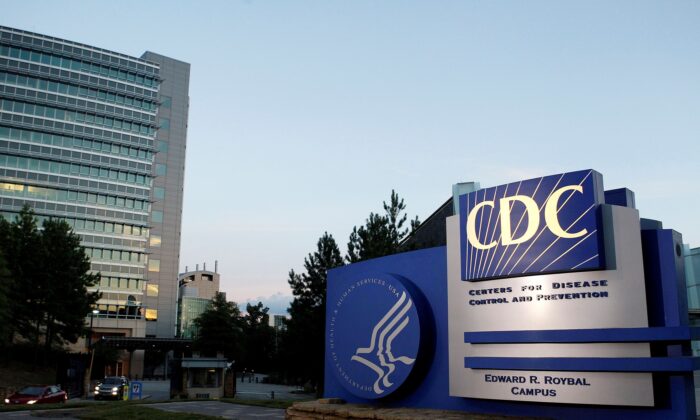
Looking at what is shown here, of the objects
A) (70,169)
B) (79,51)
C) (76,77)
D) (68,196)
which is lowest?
(68,196)

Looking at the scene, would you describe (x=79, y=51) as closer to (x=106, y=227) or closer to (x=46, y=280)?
(x=106, y=227)

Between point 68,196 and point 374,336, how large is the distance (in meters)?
101

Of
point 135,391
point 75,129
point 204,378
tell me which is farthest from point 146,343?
point 204,378

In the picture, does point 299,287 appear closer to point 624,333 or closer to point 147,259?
point 624,333

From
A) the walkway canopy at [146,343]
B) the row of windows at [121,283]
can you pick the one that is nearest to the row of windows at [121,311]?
the row of windows at [121,283]

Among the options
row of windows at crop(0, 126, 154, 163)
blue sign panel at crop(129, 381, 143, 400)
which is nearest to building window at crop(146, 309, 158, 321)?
row of windows at crop(0, 126, 154, 163)

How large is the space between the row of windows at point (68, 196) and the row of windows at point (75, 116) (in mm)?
12479

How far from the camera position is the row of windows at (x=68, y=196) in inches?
3861

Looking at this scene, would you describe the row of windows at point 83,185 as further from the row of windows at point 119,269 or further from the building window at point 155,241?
the building window at point 155,241

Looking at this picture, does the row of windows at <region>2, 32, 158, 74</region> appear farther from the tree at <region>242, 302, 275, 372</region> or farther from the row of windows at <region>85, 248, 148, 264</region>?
the tree at <region>242, 302, 275, 372</region>

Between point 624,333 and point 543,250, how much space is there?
2100 millimetres

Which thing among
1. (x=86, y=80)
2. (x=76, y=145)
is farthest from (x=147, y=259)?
(x=86, y=80)

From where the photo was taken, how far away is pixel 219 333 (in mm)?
94875

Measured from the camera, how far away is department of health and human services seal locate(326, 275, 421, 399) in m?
14.6
